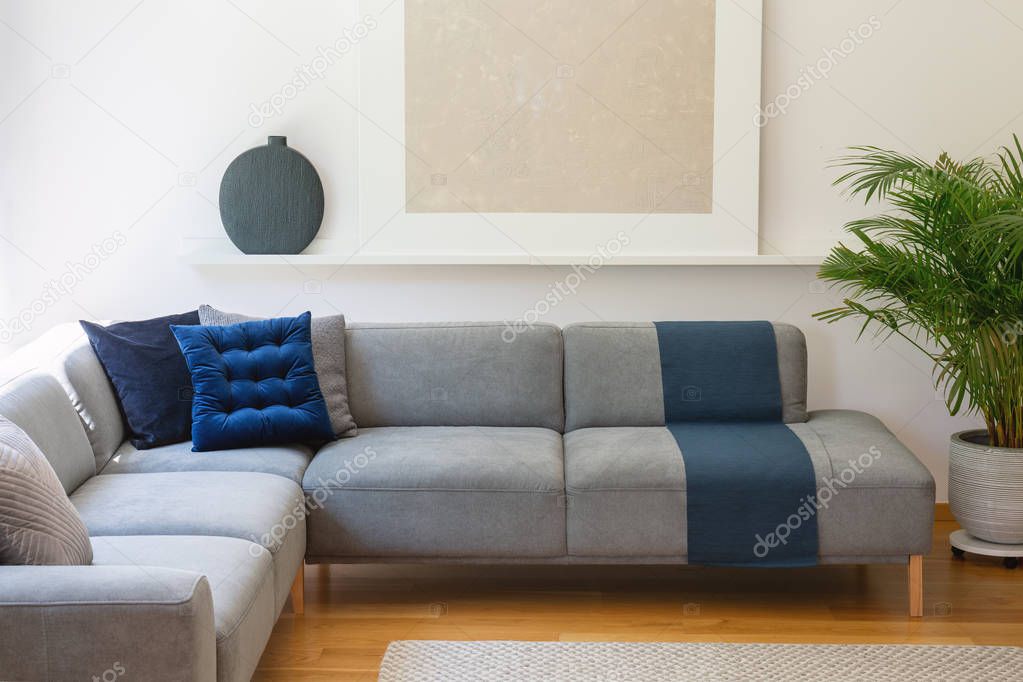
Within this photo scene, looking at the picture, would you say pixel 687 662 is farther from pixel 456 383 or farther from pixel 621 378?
pixel 456 383

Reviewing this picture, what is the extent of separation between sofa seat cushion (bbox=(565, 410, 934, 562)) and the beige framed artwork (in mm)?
1081

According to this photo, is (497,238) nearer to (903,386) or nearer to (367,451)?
(367,451)

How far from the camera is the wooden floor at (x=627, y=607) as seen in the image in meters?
2.99

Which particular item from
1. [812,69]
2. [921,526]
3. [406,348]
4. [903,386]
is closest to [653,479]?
[921,526]

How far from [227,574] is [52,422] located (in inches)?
35.5

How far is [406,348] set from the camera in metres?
3.70

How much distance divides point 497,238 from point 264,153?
0.92 meters

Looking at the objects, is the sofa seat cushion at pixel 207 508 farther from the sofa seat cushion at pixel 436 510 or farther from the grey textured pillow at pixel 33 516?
the grey textured pillow at pixel 33 516

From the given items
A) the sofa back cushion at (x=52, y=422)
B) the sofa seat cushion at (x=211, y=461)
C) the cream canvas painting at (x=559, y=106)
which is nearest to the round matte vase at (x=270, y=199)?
the cream canvas painting at (x=559, y=106)

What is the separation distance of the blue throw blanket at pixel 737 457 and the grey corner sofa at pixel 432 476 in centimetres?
5

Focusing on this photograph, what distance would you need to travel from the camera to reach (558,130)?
395 cm

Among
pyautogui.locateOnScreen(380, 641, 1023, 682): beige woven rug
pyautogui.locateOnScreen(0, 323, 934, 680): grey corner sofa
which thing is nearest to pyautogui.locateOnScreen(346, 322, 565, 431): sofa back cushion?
pyautogui.locateOnScreen(0, 323, 934, 680): grey corner sofa

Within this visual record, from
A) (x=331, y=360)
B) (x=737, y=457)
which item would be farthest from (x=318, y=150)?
(x=737, y=457)

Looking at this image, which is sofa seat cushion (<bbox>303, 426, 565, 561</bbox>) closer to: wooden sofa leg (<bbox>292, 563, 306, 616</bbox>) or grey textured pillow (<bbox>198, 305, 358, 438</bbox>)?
wooden sofa leg (<bbox>292, 563, 306, 616</bbox>)
